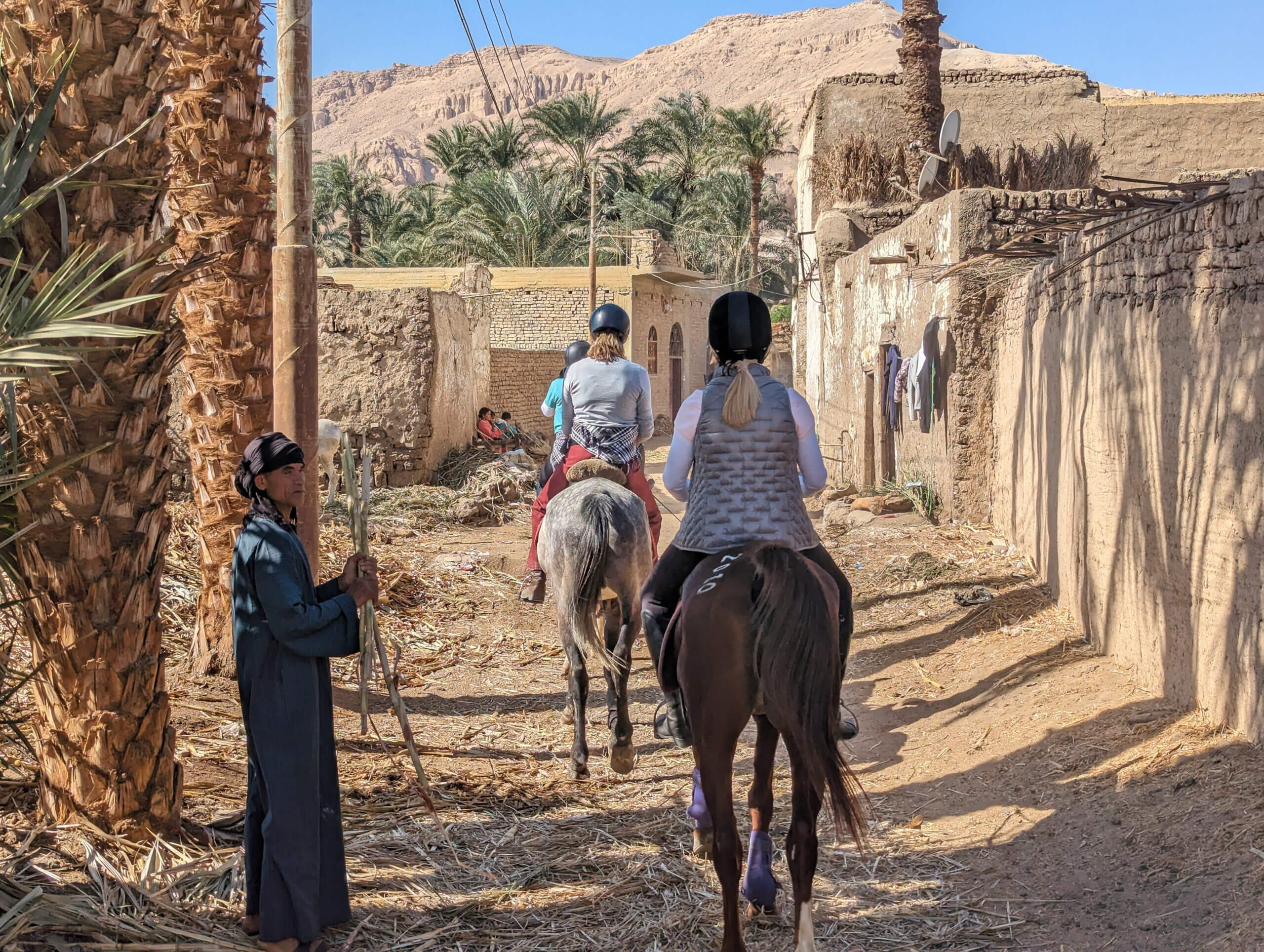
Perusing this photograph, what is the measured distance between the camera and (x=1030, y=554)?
913 cm

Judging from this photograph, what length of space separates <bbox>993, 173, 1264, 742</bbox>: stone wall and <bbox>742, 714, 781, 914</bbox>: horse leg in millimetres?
2121

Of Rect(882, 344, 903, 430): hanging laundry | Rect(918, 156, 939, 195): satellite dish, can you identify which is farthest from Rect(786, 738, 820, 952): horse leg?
Rect(918, 156, 939, 195): satellite dish

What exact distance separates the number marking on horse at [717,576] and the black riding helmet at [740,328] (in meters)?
0.90

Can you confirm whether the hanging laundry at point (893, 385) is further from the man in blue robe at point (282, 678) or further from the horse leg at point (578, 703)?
the man in blue robe at point (282, 678)

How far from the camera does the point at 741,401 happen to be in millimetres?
4098

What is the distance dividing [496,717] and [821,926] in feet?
11.4

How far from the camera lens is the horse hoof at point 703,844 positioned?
4859 millimetres

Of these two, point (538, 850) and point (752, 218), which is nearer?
point (538, 850)

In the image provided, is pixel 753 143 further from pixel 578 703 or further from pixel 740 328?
pixel 740 328

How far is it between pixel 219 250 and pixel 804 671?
5.19 metres

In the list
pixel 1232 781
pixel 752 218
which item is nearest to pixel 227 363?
pixel 1232 781

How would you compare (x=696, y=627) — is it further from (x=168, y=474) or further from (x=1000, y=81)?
(x=1000, y=81)

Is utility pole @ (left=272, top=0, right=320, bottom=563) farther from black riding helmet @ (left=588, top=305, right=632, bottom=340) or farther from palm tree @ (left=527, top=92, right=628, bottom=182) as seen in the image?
palm tree @ (left=527, top=92, right=628, bottom=182)

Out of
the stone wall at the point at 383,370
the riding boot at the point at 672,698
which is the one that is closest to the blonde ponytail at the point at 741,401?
the riding boot at the point at 672,698
